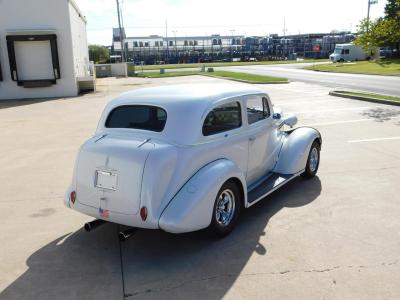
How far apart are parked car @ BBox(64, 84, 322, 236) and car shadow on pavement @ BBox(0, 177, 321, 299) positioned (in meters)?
0.31

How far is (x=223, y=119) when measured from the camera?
15.4 ft

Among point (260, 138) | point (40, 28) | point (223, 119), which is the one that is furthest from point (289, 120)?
point (40, 28)

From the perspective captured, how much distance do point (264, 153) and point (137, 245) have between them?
7.15ft

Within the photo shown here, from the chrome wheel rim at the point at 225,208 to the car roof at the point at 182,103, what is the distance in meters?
0.72

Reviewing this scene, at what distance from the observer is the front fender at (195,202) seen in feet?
12.3

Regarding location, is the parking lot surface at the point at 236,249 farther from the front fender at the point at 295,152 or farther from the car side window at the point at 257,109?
the car side window at the point at 257,109

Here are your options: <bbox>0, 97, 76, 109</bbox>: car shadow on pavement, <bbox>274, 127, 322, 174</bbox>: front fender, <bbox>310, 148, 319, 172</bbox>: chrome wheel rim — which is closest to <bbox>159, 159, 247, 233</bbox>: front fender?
<bbox>274, 127, 322, 174</bbox>: front fender

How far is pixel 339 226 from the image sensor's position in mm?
4594

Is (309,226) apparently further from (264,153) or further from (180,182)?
(180,182)

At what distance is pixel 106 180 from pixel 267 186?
7.35 feet

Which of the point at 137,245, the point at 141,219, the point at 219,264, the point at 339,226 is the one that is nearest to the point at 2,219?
the point at 137,245

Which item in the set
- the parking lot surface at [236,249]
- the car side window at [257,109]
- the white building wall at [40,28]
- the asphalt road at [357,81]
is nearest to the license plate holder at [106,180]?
the parking lot surface at [236,249]

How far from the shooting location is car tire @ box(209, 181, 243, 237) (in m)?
4.22

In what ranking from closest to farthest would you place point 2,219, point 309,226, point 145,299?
point 145,299 → point 309,226 → point 2,219
